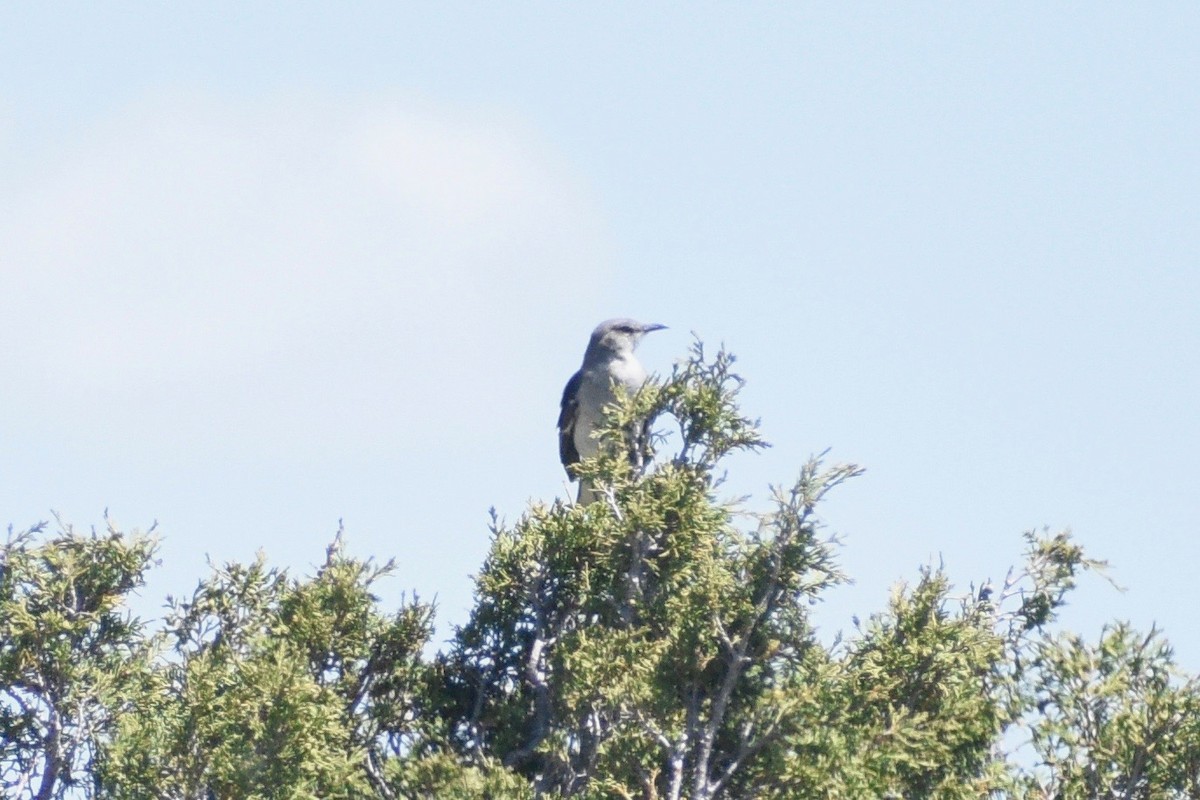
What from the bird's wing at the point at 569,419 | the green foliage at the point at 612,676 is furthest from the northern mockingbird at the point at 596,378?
the green foliage at the point at 612,676

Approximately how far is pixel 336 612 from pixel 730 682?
91.4 inches

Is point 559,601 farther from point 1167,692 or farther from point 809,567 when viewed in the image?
point 1167,692

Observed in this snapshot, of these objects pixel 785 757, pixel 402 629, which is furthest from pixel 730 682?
pixel 402 629

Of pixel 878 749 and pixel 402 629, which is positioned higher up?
pixel 402 629

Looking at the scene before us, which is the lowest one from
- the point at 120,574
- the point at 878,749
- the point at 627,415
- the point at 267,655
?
the point at 878,749

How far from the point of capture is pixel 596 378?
1300cm

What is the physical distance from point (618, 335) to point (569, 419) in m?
0.85

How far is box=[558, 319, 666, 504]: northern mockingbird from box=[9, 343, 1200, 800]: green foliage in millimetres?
4133

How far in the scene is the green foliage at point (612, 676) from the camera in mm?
7164

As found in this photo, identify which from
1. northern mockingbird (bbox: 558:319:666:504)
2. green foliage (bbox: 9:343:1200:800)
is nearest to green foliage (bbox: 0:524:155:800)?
green foliage (bbox: 9:343:1200:800)

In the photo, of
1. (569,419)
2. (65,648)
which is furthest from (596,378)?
(65,648)

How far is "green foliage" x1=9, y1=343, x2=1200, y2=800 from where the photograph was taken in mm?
7164

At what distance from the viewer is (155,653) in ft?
27.5

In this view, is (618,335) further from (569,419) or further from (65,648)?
(65,648)
